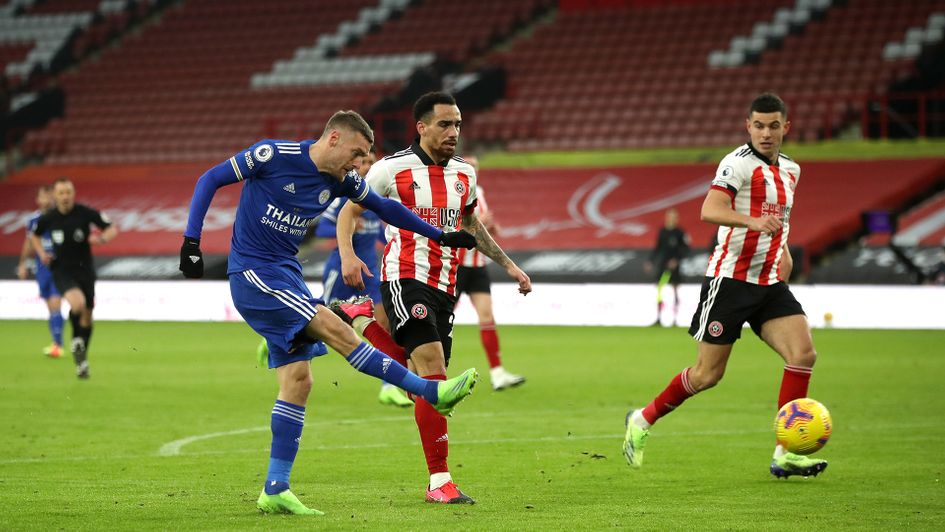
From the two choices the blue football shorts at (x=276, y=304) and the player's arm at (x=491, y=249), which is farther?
the player's arm at (x=491, y=249)

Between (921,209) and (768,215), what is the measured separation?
19703 millimetres

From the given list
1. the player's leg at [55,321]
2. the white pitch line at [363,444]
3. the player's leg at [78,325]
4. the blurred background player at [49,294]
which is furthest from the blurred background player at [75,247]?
the white pitch line at [363,444]

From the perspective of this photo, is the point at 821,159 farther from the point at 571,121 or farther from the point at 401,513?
the point at 401,513

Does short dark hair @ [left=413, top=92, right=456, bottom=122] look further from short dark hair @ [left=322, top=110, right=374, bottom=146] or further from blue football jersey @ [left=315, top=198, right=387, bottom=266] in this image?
blue football jersey @ [left=315, top=198, right=387, bottom=266]

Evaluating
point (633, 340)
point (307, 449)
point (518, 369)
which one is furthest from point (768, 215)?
point (633, 340)

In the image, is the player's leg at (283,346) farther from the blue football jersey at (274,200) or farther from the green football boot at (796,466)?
the green football boot at (796,466)

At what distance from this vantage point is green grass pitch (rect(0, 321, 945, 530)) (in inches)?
277

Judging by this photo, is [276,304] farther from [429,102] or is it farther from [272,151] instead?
[429,102]

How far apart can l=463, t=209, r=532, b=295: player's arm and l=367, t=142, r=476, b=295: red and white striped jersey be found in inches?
5.9

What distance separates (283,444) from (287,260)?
932 mm

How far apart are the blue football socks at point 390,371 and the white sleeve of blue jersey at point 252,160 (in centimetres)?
101

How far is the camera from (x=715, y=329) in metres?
8.66

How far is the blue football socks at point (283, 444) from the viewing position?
7.00 m

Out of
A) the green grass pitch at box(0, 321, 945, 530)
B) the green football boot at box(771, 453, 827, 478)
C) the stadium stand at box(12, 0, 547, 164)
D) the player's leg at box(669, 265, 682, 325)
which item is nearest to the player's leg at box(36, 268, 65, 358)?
the green grass pitch at box(0, 321, 945, 530)
